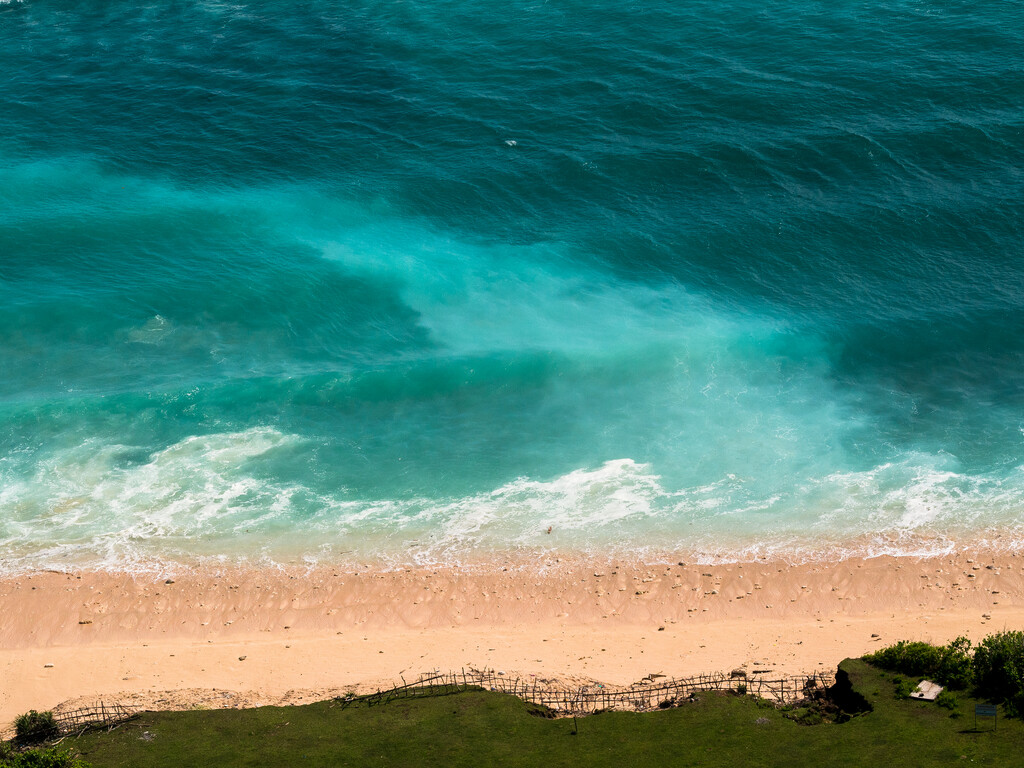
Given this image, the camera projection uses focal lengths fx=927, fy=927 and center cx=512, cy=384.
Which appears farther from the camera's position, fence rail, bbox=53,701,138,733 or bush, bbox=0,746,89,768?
fence rail, bbox=53,701,138,733

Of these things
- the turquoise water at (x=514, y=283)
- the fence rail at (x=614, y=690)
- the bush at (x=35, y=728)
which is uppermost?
the turquoise water at (x=514, y=283)

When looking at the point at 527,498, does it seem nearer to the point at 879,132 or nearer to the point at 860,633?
the point at 860,633

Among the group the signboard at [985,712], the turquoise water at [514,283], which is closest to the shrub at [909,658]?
the signboard at [985,712]

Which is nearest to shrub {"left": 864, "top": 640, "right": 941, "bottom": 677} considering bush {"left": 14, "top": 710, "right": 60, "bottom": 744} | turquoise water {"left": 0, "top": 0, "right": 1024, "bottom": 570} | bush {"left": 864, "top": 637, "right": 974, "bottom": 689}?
bush {"left": 864, "top": 637, "right": 974, "bottom": 689}

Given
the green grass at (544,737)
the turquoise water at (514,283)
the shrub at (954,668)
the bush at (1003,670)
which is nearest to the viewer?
the green grass at (544,737)

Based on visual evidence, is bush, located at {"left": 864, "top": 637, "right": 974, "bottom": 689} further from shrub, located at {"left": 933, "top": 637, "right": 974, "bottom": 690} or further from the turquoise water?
the turquoise water

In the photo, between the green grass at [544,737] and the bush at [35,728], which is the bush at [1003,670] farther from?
the bush at [35,728]
